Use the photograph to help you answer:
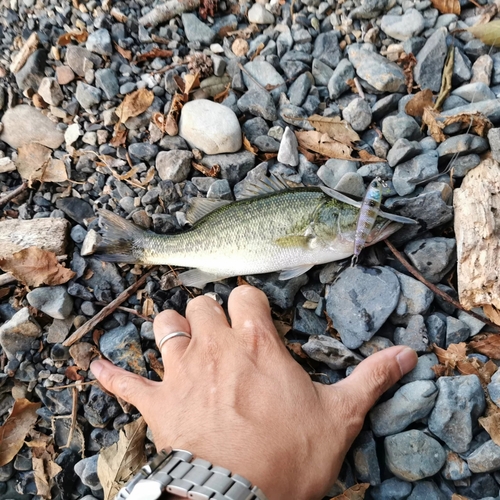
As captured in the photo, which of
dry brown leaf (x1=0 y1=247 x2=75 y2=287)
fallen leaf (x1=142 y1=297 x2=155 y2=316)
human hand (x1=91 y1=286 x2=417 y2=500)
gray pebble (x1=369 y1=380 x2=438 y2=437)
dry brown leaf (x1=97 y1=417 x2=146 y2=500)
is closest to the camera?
human hand (x1=91 y1=286 x2=417 y2=500)

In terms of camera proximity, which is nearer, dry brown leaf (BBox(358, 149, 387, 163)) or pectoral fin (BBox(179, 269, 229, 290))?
pectoral fin (BBox(179, 269, 229, 290))

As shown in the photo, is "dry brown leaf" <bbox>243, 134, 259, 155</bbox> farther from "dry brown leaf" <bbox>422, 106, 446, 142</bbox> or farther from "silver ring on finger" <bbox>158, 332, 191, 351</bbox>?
"silver ring on finger" <bbox>158, 332, 191, 351</bbox>

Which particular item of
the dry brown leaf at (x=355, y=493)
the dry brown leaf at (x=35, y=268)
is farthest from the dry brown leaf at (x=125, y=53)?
the dry brown leaf at (x=355, y=493)

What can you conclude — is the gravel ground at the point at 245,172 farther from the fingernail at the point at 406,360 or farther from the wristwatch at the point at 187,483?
the wristwatch at the point at 187,483

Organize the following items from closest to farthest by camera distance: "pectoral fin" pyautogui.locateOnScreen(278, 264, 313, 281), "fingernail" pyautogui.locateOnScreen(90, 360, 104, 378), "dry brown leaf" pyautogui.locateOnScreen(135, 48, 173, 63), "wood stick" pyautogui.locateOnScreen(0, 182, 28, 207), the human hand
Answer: the human hand, "fingernail" pyautogui.locateOnScreen(90, 360, 104, 378), "pectoral fin" pyautogui.locateOnScreen(278, 264, 313, 281), "wood stick" pyautogui.locateOnScreen(0, 182, 28, 207), "dry brown leaf" pyautogui.locateOnScreen(135, 48, 173, 63)

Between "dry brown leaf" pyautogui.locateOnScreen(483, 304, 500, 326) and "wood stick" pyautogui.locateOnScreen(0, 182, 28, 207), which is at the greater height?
"wood stick" pyautogui.locateOnScreen(0, 182, 28, 207)

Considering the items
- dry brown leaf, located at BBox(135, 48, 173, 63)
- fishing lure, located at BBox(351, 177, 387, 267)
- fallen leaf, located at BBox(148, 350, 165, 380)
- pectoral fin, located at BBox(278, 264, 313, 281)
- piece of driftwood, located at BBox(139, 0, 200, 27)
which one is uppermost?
piece of driftwood, located at BBox(139, 0, 200, 27)

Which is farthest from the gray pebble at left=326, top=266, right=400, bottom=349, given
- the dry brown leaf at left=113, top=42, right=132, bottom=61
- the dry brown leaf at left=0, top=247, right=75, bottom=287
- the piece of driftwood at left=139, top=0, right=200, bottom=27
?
the piece of driftwood at left=139, top=0, right=200, bottom=27
